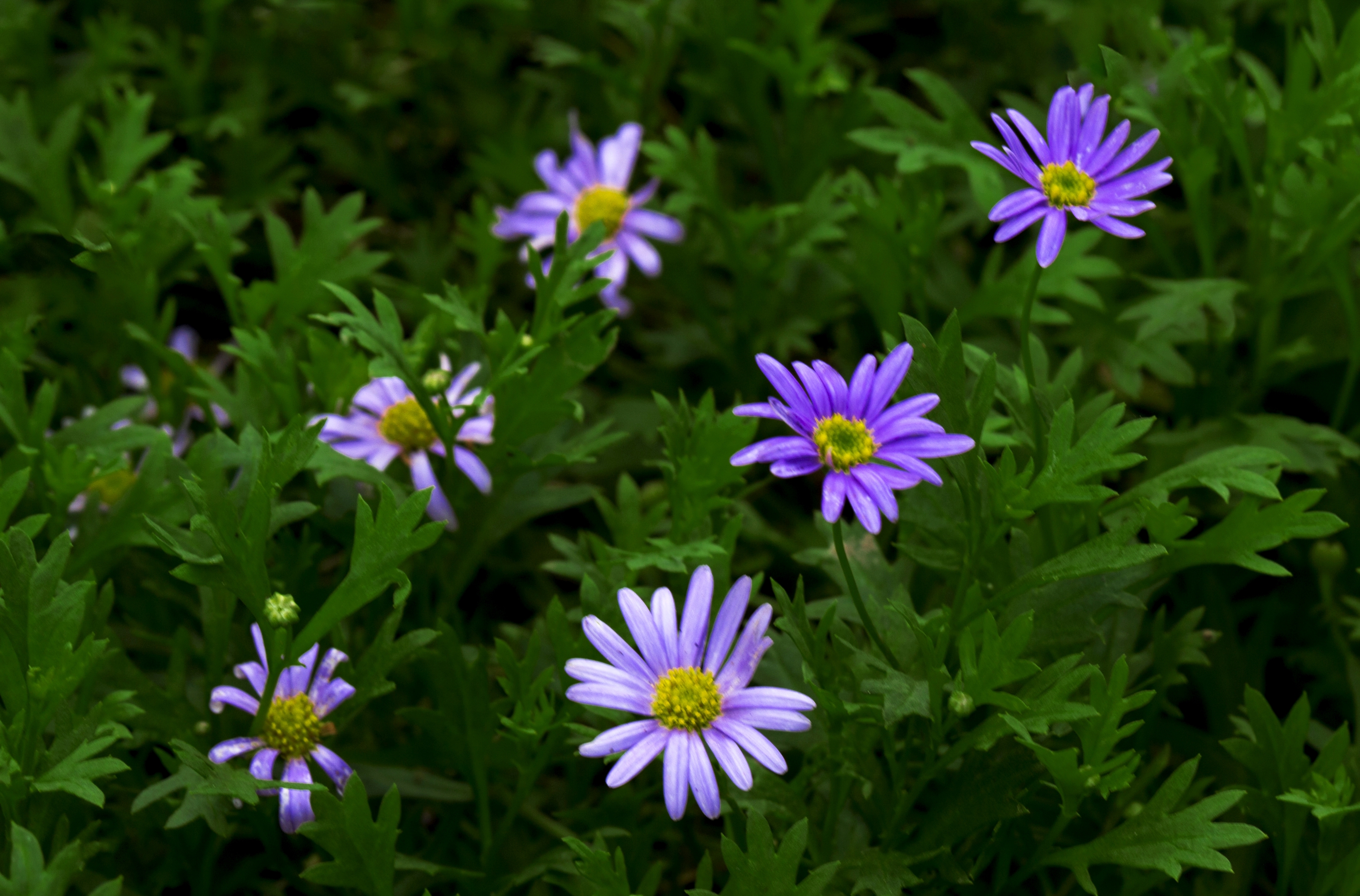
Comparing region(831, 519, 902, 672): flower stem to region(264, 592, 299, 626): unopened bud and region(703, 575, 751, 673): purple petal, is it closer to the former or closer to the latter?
region(703, 575, 751, 673): purple petal

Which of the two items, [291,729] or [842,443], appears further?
[291,729]

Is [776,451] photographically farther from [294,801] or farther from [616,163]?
[616,163]

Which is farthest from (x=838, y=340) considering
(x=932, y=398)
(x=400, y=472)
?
(x=932, y=398)

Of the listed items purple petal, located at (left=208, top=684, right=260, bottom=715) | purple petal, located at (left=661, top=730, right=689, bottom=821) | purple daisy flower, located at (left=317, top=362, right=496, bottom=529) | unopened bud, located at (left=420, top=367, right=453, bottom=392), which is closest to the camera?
purple petal, located at (left=661, top=730, right=689, bottom=821)

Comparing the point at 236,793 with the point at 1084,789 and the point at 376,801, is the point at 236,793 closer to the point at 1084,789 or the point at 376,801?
the point at 376,801

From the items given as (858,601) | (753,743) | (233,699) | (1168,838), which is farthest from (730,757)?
(233,699)

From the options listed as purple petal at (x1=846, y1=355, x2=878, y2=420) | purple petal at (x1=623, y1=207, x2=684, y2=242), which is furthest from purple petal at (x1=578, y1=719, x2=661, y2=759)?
purple petal at (x1=623, y1=207, x2=684, y2=242)
